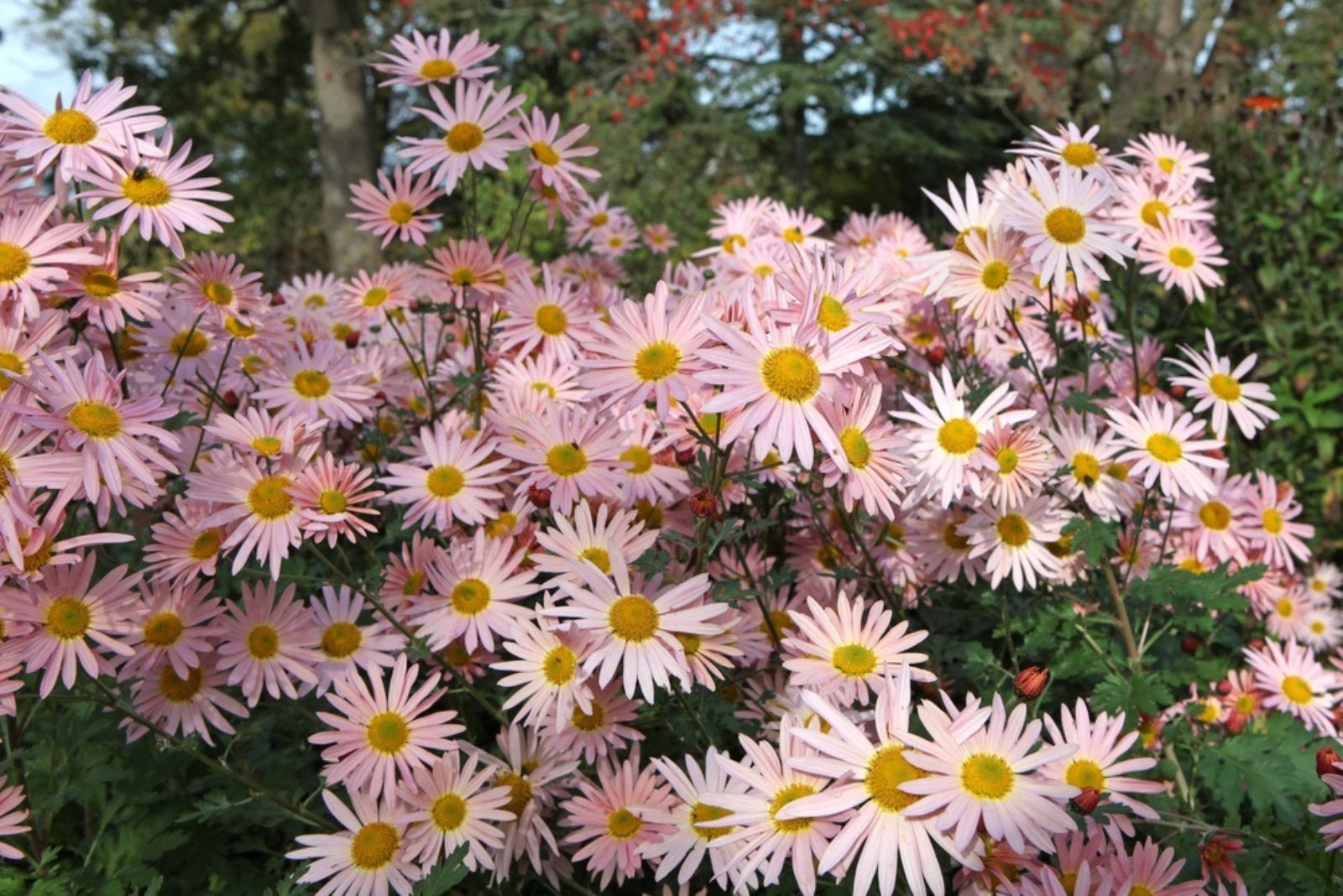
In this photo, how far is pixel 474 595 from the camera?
1.99 m

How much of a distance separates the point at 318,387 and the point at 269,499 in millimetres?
524

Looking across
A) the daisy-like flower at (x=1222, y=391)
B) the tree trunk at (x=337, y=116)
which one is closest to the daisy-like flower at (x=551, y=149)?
the daisy-like flower at (x=1222, y=391)

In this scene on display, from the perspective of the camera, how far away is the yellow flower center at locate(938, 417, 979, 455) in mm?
1966

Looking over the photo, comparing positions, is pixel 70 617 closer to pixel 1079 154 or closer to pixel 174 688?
pixel 174 688

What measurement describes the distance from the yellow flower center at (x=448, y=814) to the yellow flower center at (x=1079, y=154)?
1.71 m

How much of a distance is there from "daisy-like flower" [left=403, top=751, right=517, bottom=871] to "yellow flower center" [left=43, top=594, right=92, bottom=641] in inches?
23.6

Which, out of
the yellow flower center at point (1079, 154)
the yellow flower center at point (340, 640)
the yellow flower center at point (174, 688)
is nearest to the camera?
the yellow flower center at point (174, 688)

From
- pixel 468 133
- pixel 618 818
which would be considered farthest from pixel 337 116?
pixel 618 818

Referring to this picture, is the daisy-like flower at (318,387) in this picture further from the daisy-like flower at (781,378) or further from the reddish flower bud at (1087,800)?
the reddish flower bud at (1087,800)

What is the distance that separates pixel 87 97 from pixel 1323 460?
414cm

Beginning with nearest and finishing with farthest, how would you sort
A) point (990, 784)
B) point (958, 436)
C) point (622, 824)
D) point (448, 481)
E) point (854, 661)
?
point (990, 784) < point (854, 661) < point (622, 824) < point (958, 436) < point (448, 481)

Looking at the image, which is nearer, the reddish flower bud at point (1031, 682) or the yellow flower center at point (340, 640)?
the reddish flower bud at point (1031, 682)

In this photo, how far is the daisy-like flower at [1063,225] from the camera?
6.48 ft

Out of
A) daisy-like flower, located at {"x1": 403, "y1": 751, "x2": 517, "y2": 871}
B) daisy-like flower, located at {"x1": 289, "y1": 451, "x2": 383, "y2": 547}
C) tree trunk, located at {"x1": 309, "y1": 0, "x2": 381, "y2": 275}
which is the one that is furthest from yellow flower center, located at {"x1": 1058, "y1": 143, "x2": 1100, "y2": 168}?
tree trunk, located at {"x1": 309, "y1": 0, "x2": 381, "y2": 275}
